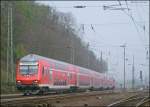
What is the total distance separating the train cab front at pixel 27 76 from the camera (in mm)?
36219

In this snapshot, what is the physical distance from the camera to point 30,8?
86.6m

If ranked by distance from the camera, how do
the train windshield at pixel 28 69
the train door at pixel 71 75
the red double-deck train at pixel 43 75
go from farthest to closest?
the train door at pixel 71 75 < the train windshield at pixel 28 69 < the red double-deck train at pixel 43 75

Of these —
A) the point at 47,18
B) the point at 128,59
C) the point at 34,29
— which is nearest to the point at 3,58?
the point at 34,29

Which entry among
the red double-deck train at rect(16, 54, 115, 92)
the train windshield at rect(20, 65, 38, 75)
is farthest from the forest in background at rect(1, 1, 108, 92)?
the train windshield at rect(20, 65, 38, 75)

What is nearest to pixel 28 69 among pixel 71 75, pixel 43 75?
Result: pixel 43 75

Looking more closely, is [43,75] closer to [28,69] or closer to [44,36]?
[28,69]

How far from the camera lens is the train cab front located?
3622cm

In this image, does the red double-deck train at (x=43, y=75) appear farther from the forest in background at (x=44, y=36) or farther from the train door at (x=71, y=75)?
the forest in background at (x=44, y=36)

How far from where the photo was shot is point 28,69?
122 ft

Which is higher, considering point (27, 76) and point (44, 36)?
point (44, 36)

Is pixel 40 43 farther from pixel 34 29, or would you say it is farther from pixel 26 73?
pixel 26 73

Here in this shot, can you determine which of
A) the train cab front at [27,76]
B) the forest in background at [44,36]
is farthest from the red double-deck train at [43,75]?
the forest in background at [44,36]

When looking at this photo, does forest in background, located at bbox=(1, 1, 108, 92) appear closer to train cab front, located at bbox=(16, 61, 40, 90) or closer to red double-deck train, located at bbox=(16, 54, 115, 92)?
Result: red double-deck train, located at bbox=(16, 54, 115, 92)

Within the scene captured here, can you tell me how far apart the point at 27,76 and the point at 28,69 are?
25.2 inches
